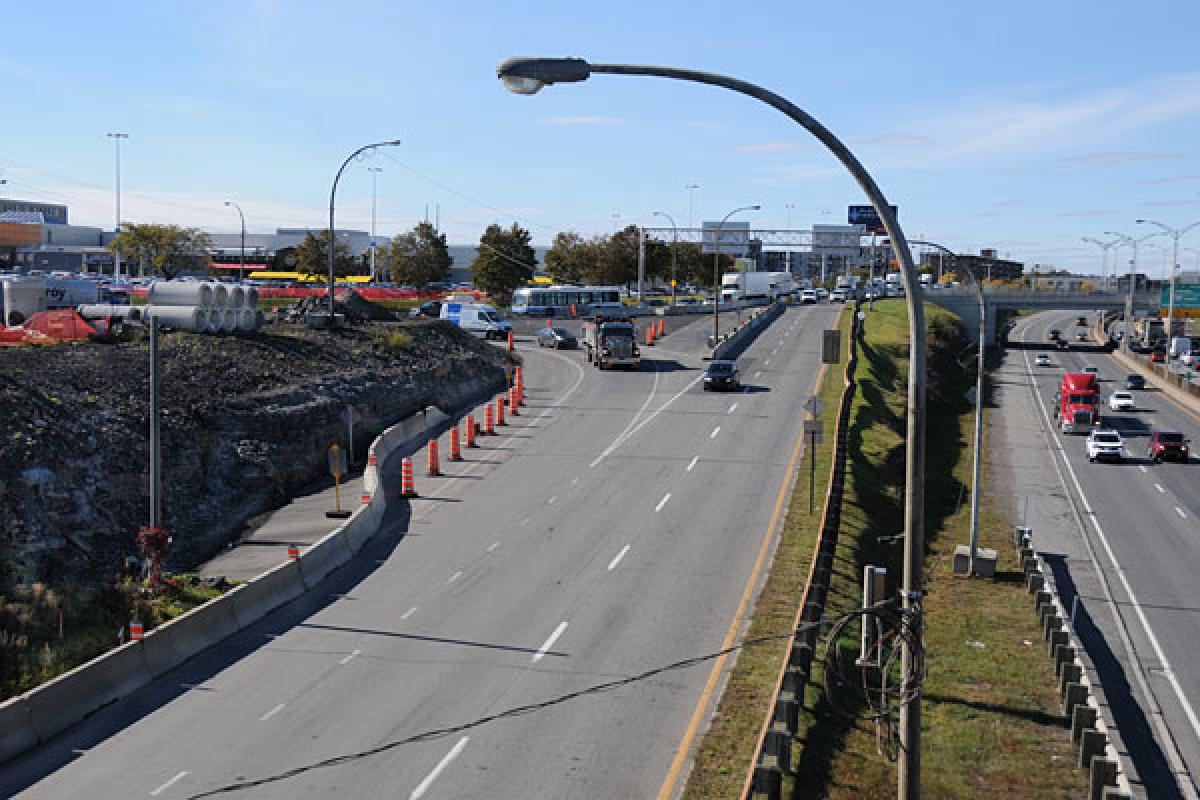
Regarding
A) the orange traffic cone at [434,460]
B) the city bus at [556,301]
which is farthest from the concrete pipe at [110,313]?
the city bus at [556,301]

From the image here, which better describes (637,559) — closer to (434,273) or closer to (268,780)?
(268,780)

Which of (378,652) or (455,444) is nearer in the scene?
(378,652)

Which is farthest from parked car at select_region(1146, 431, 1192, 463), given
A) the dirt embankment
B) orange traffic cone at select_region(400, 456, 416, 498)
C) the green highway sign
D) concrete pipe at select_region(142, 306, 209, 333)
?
the green highway sign

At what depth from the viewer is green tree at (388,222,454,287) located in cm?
10656

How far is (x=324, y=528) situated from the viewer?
90.3 ft

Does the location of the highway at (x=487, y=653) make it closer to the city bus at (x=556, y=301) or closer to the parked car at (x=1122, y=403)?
the parked car at (x=1122, y=403)

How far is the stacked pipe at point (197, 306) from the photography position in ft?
138

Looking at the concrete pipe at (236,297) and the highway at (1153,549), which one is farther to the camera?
the concrete pipe at (236,297)

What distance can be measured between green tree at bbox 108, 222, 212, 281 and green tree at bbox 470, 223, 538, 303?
29935 millimetres

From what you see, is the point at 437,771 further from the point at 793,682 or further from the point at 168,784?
the point at 793,682

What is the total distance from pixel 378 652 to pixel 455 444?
17.6 m

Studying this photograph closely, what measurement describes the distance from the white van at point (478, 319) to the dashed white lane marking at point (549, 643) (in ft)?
163

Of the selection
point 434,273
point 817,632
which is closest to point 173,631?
point 817,632

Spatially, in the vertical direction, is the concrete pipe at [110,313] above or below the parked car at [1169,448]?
above
